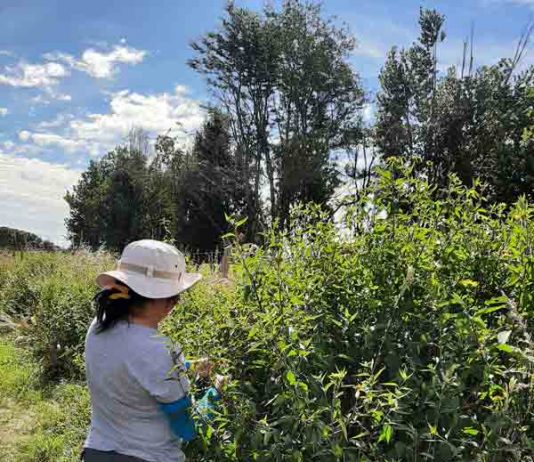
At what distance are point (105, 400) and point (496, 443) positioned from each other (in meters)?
1.45

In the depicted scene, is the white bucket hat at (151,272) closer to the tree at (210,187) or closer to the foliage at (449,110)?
the foliage at (449,110)

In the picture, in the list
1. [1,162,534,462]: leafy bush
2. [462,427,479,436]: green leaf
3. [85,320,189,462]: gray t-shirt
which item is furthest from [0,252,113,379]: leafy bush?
[462,427,479,436]: green leaf

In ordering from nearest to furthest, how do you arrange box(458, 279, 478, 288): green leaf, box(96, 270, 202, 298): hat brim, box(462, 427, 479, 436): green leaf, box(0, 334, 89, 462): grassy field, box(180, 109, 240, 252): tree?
box(462, 427, 479, 436): green leaf
box(458, 279, 478, 288): green leaf
box(96, 270, 202, 298): hat brim
box(0, 334, 89, 462): grassy field
box(180, 109, 240, 252): tree

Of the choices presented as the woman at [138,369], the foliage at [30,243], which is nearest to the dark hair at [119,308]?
the woman at [138,369]

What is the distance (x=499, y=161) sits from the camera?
1836 centimetres

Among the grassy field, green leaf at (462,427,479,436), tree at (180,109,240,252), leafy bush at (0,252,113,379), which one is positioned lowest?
the grassy field

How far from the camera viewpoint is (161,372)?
210cm

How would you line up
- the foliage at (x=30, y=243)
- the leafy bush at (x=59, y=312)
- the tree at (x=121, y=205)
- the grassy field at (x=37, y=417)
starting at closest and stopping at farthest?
the grassy field at (x=37, y=417) < the leafy bush at (x=59, y=312) < the foliage at (x=30, y=243) < the tree at (x=121, y=205)

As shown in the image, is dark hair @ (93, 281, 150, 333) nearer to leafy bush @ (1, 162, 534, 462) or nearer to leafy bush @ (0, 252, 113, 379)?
leafy bush @ (1, 162, 534, 462)

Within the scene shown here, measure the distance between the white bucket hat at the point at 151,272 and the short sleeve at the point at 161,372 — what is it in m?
0.22

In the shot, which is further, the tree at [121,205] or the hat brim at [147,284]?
the tree at [121,205]

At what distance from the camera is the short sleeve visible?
2.04 m

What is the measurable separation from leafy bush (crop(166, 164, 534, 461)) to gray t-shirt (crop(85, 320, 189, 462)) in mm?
130

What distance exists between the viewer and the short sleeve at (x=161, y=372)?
204 cm
